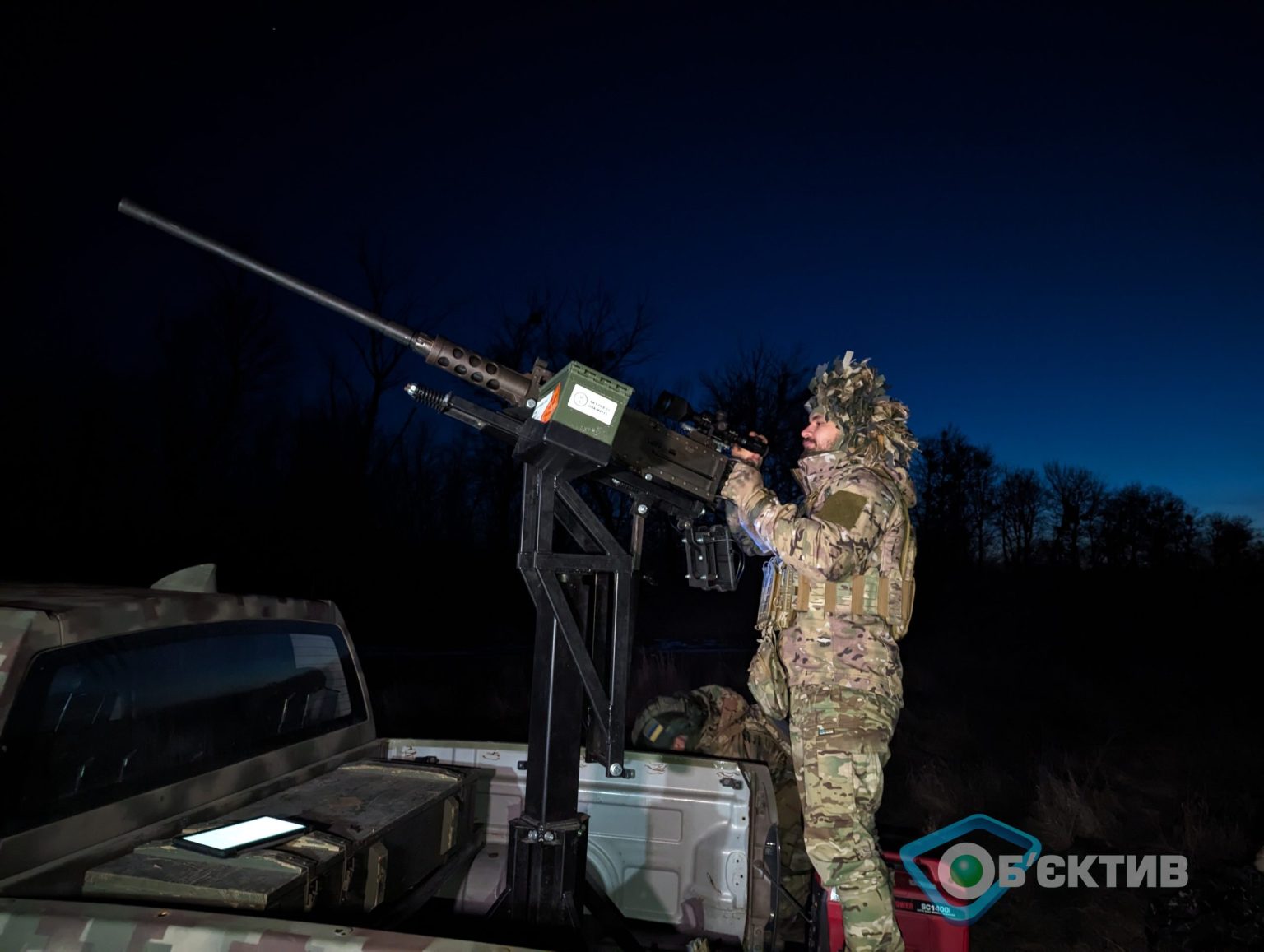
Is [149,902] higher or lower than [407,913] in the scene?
higher

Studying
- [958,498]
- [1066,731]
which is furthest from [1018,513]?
[1066,731]

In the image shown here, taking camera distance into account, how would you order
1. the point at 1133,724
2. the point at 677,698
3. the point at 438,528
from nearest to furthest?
1. the point at 677,698
2. the point at 1133,724
3. the point at 438,528

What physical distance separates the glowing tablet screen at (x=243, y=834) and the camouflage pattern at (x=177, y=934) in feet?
1.03

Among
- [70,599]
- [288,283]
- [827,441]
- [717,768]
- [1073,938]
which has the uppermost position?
[288,283]

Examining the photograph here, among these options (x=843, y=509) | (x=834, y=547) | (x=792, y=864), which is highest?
(x=843, y=509)

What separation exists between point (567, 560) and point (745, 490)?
3.84 ft

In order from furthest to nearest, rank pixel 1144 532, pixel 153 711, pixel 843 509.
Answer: pixel 1144 532
pixel 843 509
pixel 153 711

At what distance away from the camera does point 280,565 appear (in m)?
21.8

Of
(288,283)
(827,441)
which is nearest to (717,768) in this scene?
(827,441)

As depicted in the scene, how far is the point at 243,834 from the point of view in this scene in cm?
205

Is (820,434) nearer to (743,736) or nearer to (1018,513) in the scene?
(743,736)

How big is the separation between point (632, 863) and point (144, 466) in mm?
25027

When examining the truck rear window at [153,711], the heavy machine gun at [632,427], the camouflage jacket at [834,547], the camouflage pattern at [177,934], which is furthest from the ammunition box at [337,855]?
the camouflage jacket at [834,547]

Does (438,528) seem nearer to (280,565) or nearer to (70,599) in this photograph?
(280,565)
